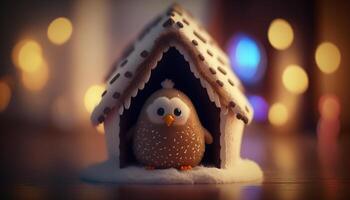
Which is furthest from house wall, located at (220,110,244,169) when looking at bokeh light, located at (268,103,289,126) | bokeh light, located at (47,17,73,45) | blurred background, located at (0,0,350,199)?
bokeh light, located at (47,17,73,45)

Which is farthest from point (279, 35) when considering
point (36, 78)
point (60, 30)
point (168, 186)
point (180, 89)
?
point (168, 186)

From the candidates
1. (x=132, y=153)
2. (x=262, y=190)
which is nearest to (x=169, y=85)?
(x=132, y=153)

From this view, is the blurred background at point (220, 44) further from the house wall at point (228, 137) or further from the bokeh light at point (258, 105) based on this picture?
the house wall at point (228, 137)

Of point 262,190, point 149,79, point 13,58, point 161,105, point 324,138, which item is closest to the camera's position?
point 262,190

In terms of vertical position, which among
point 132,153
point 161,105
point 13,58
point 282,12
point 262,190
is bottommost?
point 262,190

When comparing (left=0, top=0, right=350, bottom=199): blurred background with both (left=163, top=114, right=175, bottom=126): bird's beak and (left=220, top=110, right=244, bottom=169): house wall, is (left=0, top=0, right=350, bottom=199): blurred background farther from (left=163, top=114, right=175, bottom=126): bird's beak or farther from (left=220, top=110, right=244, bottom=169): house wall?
(left=163, top=114, right=175, bottom=126): bird's beak

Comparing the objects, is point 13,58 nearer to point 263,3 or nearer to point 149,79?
point 263,3
